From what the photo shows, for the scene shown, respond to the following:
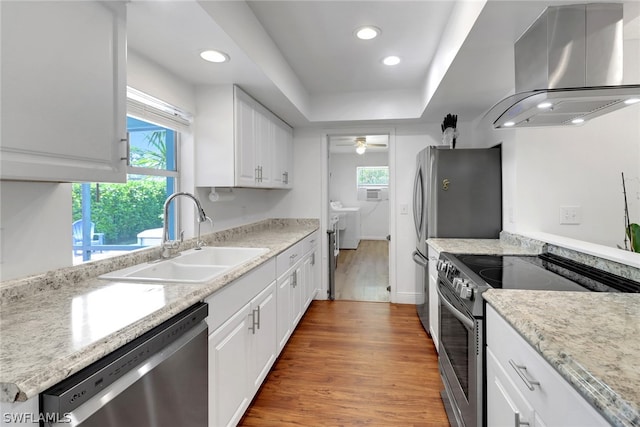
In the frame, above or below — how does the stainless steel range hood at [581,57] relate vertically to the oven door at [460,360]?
above

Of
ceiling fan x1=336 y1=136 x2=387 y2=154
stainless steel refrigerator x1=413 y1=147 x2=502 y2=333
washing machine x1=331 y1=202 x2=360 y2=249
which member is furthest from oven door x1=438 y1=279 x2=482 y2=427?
washing machine x1=331 y1=202 x2=360 y2=249

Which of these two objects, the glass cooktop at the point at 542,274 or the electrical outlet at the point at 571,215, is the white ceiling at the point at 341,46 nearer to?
the electrical outlet at the point at 571,215

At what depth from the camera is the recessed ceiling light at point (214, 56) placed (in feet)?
5.97

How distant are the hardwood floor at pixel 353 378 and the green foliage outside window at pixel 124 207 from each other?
51.4 inches

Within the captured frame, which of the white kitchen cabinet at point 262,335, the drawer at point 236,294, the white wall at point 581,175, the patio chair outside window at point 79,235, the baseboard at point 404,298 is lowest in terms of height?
the baseboard at point 404,298

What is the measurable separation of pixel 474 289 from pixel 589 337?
1.69 feet

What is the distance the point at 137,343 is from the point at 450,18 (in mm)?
2336

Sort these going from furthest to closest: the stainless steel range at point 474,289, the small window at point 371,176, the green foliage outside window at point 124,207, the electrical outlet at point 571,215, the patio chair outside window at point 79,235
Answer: the small window at point 371,176 < the electrical outlet at point 571,215 < the green foliage outside window at point 124,207 < the patio chair outside window at point 79,235 < the stainless steel range at point 474,289

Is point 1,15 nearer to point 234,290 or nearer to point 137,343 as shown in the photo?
point 137,343

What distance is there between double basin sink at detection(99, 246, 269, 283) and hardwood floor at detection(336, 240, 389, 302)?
6.81 ft

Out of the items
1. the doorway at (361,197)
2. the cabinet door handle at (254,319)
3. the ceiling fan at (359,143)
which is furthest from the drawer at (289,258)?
the doorway at (361,197)

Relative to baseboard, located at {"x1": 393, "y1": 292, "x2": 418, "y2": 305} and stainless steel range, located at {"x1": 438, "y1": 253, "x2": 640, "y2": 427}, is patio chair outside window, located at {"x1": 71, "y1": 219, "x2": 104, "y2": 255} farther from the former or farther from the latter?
baseboard, located at {"x1": 393, "y1": 292, "x2": 418, "y2": 305}

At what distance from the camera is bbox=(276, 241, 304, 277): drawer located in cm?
236

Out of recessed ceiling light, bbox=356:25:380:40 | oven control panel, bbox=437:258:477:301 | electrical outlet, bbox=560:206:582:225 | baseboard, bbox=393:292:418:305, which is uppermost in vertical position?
recessed ceiling light, bbox=356:25:380:40
